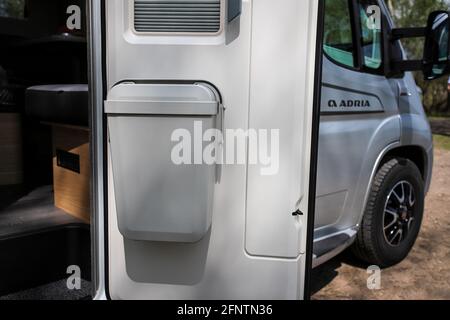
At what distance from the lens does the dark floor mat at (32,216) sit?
221cm

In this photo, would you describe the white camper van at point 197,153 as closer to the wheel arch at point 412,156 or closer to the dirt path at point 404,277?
the dirt path at point 404,277

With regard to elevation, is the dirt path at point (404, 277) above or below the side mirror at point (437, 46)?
below

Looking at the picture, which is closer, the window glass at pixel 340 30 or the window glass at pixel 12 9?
the window glass at pixel 340 30

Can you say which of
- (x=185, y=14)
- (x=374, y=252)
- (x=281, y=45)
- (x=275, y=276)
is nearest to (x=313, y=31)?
(x=281, y=45)

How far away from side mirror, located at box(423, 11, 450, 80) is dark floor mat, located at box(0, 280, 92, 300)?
230cm

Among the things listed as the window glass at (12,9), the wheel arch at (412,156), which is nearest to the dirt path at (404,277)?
the wheel arch at (412,156)

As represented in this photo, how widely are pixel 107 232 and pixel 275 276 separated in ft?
2.32

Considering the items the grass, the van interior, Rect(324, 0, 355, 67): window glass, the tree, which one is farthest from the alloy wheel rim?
the tree

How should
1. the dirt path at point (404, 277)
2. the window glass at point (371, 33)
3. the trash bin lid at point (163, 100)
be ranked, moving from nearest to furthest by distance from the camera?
the trash bin lid at point (163, 100)
the window glass at point (371, 33)
the dirt path at point (404, 277)

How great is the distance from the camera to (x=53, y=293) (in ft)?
6.79

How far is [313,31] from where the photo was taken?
1.58m

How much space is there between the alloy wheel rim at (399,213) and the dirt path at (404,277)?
0.24 m
